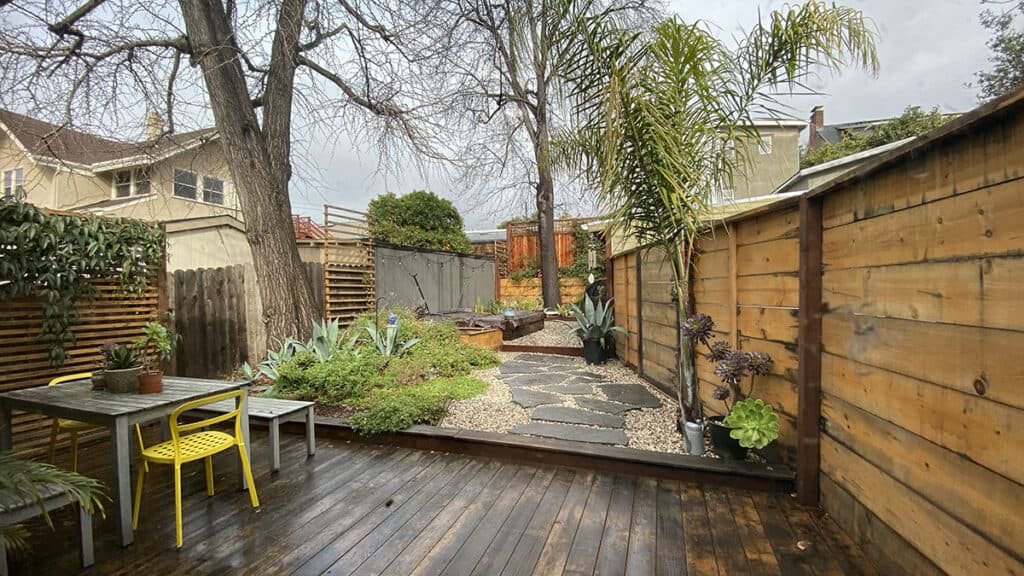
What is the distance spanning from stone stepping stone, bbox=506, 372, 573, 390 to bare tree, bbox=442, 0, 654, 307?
2.25 m

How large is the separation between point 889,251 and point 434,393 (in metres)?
3.12

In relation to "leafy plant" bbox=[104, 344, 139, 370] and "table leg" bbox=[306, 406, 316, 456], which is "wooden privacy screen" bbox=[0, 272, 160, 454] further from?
"table leg" bbox=[306, 406, 316, 456]

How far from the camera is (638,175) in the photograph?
250cm

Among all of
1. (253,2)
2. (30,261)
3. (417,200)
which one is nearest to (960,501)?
(30,261)

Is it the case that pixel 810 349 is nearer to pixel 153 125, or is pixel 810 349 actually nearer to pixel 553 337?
pixel 553 337

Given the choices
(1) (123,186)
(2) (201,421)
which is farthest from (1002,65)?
(1) (123,186)

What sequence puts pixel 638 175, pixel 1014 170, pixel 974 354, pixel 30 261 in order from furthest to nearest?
pixel 30 261, pixel 638 175, pixel 974 354, pixel 1014 170

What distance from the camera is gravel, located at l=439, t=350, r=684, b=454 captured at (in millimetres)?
2793

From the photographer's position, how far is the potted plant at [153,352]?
7.29 ft

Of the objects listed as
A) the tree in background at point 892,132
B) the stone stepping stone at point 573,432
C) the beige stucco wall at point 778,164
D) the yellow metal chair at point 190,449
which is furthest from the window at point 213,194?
the tree in background at point 892,132

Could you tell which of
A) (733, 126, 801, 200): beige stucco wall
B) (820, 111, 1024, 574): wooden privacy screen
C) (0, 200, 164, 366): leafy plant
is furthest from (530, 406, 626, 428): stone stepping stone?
(733, 126, 801, 200): beige stucco wall

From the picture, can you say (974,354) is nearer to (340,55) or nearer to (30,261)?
(30,261)

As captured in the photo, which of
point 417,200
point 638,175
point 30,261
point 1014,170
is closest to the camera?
point 1014,170

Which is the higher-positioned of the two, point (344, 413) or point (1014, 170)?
point (1014, 170)
